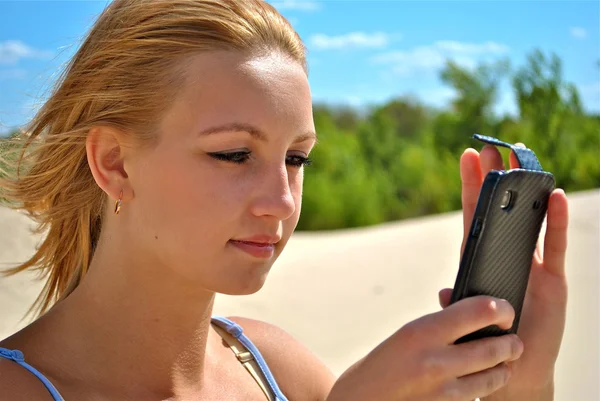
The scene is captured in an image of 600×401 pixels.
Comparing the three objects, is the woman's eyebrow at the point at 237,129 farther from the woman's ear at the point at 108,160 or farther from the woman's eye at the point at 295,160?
the woman's ear at the point at 108,160

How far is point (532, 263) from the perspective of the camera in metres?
2.07

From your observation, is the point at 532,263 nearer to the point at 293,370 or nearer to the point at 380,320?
the point at 293,370

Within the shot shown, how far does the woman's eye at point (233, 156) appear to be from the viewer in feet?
6.56

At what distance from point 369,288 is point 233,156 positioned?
6.77 m

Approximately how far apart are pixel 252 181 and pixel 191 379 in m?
0.77

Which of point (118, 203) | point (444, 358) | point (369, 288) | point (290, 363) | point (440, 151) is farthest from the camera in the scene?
point (440, 151)

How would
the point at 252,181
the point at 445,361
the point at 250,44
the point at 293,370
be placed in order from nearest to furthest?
the point at 445,361 → the point at 252,181 → the point at 250,44 → the point at 293,370

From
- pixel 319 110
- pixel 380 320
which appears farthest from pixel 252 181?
pixel 319 110

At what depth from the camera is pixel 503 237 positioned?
175cm

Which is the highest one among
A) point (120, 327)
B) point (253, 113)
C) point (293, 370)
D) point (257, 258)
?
point (253, 113)

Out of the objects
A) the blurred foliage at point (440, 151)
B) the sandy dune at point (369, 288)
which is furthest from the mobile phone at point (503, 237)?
the blurred foliage at point (440, 151)

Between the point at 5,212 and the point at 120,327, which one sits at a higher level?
the point at 5,212

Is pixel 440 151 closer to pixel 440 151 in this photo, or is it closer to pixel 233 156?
pixel 440 151

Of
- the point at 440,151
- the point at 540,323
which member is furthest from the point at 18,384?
the point at 440,151
